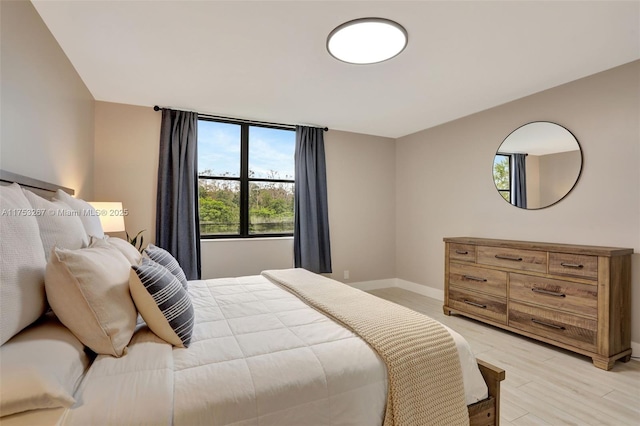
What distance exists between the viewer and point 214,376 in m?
1.07

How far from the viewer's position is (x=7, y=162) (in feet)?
5.49

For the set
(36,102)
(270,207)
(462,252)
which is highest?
(36,102)

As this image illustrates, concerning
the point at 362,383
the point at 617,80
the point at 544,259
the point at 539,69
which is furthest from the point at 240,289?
the point at 617,80

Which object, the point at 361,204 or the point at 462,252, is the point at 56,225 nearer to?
the point at 462,252

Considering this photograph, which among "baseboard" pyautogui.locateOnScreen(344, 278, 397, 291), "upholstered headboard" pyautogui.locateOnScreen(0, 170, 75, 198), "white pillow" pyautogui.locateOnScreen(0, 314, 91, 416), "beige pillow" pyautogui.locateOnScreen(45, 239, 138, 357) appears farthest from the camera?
"baseboard" pyautogui.locateOnScreen(344, 278, 397, 291)

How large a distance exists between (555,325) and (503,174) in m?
1.64

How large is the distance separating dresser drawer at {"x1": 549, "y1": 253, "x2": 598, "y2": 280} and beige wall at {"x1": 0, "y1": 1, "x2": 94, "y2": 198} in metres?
3.83

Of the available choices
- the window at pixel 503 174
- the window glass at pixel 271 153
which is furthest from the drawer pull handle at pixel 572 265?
the window glass at pixel 271 153

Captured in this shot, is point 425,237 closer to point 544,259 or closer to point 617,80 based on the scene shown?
point 544,259

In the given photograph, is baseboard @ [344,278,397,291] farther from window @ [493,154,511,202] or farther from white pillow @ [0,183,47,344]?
white pillow @ [0,183,47,344]

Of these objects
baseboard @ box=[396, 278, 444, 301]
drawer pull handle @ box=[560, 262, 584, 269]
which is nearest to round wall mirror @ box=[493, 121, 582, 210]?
drawer pull handle @ box=[560, 262, 584, 269]

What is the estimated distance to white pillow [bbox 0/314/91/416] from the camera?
2.60 ft

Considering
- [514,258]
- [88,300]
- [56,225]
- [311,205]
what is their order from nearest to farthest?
[88,300] < [56,225] < [514,258] < [311,205]

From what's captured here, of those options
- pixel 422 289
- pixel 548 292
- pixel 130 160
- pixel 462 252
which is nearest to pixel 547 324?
pixel 548 292
